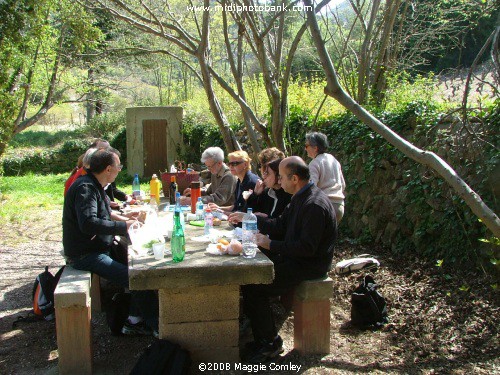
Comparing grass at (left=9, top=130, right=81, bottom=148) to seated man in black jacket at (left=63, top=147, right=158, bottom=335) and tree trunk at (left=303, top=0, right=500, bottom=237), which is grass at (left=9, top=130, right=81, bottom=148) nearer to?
seated man in black jacket at (left=63, top=147, right=158, bottom=335)

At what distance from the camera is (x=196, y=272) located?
3211 mm

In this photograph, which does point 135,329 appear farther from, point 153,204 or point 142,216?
point 153,204

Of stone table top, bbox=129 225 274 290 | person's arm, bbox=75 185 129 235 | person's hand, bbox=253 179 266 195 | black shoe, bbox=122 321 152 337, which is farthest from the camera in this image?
person's hand, bbox=253 179 266 195

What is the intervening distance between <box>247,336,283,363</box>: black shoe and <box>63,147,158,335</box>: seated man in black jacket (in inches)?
34.7

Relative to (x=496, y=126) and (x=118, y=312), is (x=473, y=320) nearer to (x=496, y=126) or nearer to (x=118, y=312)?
(x=496, y=126)

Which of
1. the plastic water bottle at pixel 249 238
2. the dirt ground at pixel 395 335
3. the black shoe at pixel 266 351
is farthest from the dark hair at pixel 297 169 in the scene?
the dirt ground at pixel 395 335

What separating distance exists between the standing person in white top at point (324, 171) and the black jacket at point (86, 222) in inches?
93.3

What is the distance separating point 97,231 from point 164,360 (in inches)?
48.3

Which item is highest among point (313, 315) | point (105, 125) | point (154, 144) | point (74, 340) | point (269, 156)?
point (105, 125)

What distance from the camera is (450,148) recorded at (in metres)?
5.68

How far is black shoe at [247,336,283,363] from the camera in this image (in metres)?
3.63

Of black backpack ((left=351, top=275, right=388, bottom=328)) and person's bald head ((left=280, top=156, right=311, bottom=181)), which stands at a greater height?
person's bald head ((left=280, top=156, right=311, bottom=181))

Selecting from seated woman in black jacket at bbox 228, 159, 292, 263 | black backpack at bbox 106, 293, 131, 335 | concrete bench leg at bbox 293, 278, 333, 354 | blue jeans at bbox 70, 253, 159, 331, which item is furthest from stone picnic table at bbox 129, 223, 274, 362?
black backpack at bbox 106, 293, 131, 335

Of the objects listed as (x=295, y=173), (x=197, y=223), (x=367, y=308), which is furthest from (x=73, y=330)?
(x=367, y=308)
